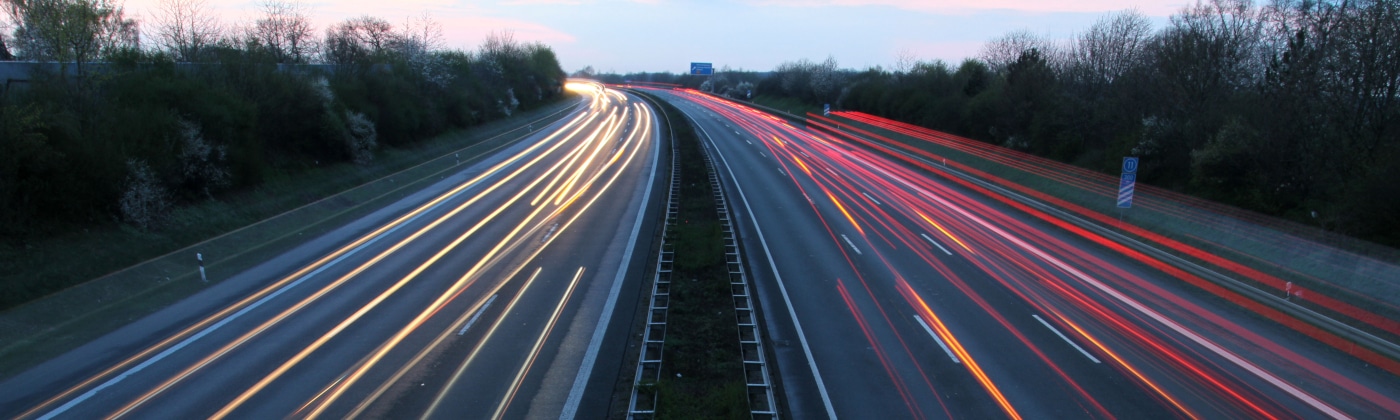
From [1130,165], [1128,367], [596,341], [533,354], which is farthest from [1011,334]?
[1130,165]

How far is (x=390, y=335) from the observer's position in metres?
13.4

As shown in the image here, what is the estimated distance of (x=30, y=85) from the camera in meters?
21.0

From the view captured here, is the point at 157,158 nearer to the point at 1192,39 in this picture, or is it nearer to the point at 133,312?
the point at 133,312

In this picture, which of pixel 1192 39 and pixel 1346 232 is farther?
pixel 1192 39

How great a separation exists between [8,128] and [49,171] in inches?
63.5

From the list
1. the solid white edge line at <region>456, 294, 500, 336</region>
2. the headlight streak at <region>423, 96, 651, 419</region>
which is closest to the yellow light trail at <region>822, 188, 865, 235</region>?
the headlight streak at <region>423, 96, 651, 419</region>

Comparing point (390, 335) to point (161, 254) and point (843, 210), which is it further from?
point (843, 210)

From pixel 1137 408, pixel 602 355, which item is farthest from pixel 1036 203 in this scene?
pixel 602 355

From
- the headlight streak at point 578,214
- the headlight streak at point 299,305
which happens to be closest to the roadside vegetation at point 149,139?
the headlight streak at point 299,305

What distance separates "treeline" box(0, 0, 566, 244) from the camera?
18016mm

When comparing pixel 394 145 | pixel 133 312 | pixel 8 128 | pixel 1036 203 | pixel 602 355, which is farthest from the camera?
pixel 394 145

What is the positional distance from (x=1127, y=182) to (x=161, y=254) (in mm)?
26928

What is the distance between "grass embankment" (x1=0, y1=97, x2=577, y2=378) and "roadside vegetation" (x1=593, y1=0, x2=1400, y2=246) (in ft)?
91.2

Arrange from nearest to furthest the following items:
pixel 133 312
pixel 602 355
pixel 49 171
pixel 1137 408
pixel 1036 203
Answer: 1. pixel 1137 408
2. pixel 602 355
3. pixel 133 312
4. pixel 49 171
5. pixel 1036 203
